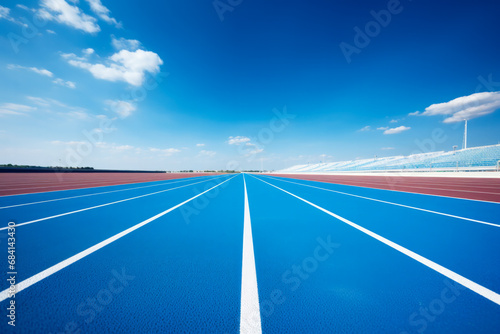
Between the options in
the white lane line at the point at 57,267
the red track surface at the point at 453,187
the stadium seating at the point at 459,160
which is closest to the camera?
the white lane line at the point at 57,267

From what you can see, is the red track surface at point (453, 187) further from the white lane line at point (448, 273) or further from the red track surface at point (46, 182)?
Answer: the red track surface at point (46, 182)

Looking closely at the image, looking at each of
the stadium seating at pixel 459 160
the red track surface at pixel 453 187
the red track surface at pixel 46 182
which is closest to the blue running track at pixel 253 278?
the red track surface at pixel 453 187

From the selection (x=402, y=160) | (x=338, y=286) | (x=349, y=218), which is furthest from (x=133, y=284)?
(x=402, y=160)

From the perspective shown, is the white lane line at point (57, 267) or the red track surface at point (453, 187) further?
the red track surface at point (453, 187)

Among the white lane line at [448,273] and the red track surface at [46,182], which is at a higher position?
the red track surface at [46,182]

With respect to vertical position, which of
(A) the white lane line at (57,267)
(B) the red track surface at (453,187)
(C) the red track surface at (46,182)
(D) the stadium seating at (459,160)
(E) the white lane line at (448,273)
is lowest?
(B) the red track surface at (453,187)

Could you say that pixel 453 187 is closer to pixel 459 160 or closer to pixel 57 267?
pixel 57 267

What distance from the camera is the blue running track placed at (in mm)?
1680

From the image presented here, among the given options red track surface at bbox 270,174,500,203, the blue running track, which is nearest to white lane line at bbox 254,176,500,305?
the blue running track

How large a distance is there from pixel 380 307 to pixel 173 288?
2127mm

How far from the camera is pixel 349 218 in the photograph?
5.01 meters

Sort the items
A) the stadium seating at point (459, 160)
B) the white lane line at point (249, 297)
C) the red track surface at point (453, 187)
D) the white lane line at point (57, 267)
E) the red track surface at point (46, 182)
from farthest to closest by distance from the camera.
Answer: the stadium seating at point (459, 160) → the red track surface at point (46, 182) → the red track surface at point (453, 187) → the white lane line at point (57, 267) → the white lane line at point (249, 297)

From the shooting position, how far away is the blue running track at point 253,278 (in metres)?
1.68

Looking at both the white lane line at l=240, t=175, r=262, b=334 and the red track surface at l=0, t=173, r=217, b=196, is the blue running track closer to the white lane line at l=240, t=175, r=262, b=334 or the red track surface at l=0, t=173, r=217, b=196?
the white lane line at l=240, t=175, r=262, b=334
